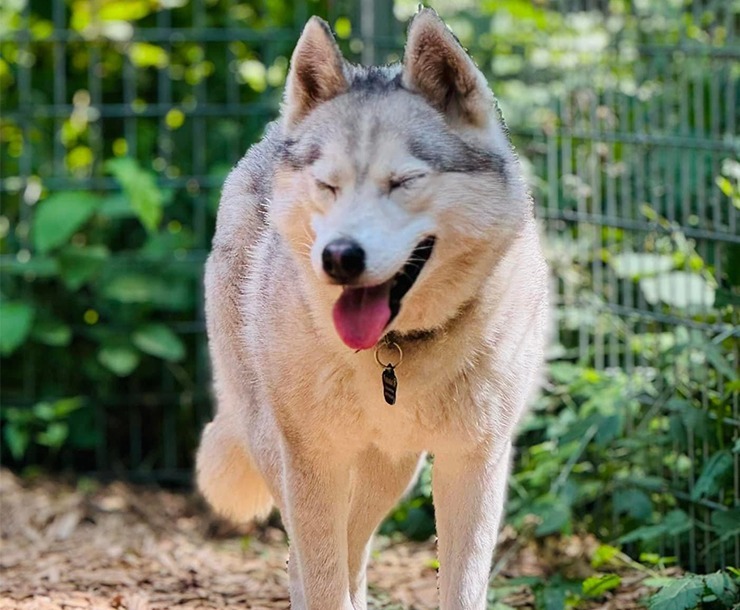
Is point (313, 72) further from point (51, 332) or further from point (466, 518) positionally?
point (51, 332)

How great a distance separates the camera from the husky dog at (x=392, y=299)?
10.7ft

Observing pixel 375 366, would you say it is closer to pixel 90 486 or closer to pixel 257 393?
pixel 257 393

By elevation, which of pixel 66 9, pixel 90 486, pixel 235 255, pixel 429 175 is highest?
pixel 66 9

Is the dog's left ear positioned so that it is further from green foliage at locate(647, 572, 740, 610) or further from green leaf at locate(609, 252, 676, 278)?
green leaf at locate(609, 252, 676, 278)

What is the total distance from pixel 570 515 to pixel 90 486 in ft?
8.75

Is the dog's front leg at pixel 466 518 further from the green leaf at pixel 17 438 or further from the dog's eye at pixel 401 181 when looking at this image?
the green leaf at pixel 17 438

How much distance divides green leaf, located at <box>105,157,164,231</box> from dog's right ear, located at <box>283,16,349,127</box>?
291 centimetres

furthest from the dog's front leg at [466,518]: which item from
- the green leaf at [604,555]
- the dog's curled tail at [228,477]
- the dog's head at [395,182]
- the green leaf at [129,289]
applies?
the green leaf at [129,289]

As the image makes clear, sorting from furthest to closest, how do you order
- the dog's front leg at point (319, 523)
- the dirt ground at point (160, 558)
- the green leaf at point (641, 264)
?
the green leaf at point (641, 264)
the dirt ground at point (160, 558)
the dog's front leg at point (319, 523)

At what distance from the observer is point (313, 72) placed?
141 inches

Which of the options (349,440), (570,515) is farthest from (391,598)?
(349,440)

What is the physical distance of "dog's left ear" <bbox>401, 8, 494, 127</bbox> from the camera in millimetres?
3408

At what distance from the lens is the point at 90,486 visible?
6793 mm

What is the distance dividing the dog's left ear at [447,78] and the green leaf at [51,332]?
12.0 feet
